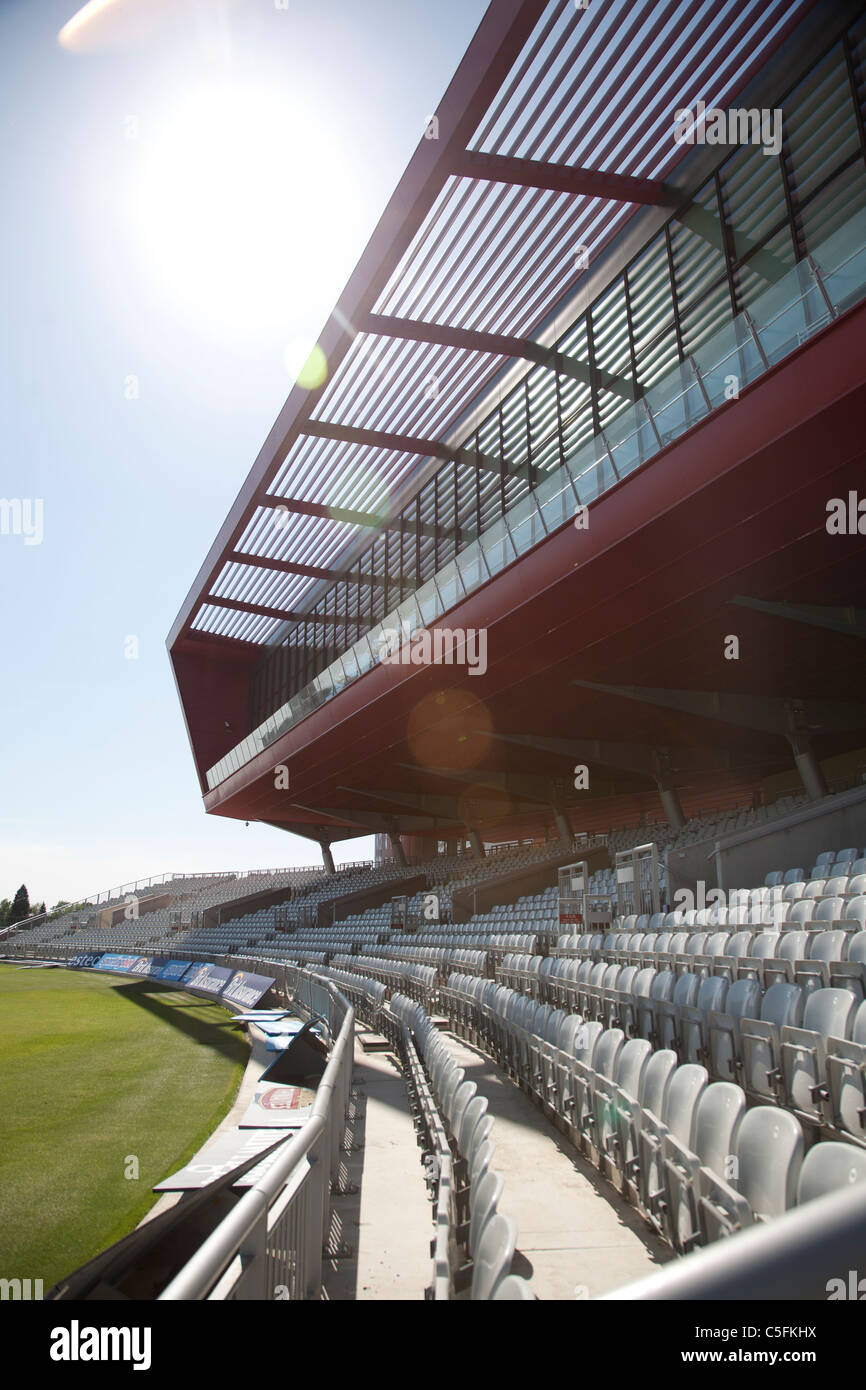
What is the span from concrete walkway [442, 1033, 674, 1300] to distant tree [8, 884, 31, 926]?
7877cm

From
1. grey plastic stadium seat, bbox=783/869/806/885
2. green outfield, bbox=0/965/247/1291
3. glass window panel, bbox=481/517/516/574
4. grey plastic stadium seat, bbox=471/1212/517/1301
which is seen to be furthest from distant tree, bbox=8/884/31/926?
grey plastic stadium seat, bbox=471/1212/517/1301

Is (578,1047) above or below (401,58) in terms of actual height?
below

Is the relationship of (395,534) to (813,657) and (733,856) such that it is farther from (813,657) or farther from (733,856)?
(733,856)

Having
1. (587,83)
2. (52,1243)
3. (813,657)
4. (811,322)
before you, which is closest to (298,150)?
(587,83)

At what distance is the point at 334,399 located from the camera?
20.3 m

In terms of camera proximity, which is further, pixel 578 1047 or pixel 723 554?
pixel 723 554

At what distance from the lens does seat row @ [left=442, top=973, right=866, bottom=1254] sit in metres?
3.06

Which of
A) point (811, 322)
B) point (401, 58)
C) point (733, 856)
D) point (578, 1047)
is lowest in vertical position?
point (578, 1047)

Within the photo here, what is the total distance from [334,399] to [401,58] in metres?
7.76

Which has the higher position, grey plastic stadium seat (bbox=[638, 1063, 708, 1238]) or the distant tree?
grey plastic stadium seat (bbox=[638, 1063, 708, 1238])

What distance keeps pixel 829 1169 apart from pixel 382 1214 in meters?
3.51

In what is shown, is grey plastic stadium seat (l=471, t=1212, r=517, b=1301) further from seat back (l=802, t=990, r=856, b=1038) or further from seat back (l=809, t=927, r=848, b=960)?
seat back (l=809, t=927, r=848, b=960)

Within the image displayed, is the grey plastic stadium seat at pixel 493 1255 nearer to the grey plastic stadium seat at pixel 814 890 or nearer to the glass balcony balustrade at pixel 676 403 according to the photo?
the grey plastic stadium seat at pixel 814 890

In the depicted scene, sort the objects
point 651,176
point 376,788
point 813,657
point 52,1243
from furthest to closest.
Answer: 1. point 376,788
2. point 813,657
3. point 651,176
4. point 52,1243
